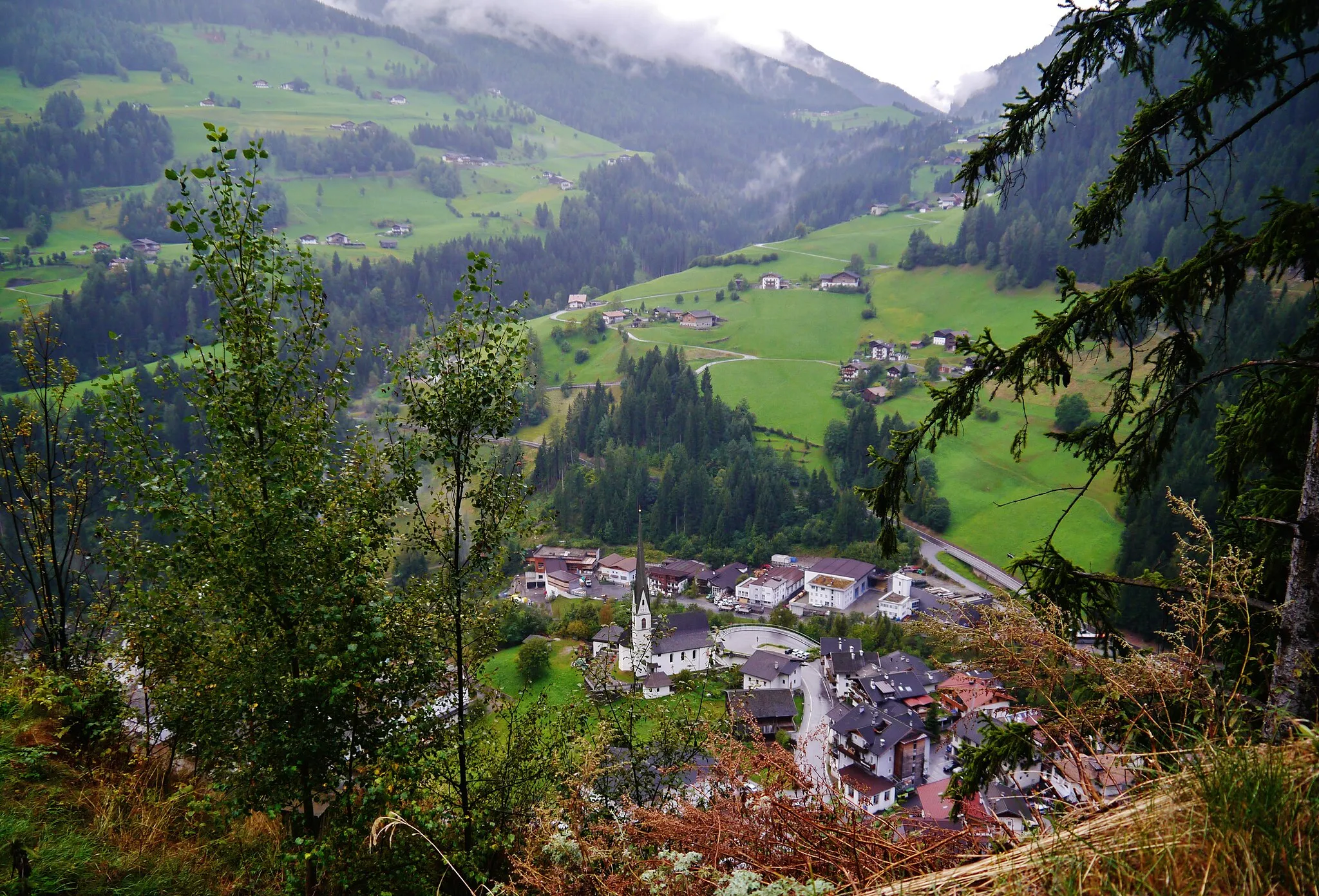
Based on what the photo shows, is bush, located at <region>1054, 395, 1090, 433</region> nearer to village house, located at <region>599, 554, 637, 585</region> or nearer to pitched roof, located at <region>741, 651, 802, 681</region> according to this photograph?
pitched roof, located at <region>741, 651, 802, 681</region>

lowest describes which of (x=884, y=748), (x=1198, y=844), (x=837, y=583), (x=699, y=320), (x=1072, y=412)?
(x=837, y=583)

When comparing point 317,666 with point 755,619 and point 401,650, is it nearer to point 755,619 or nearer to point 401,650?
point 401,650

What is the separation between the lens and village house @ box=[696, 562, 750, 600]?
60.5 meters

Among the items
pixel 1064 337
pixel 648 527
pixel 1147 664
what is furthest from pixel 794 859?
pixel 648 527

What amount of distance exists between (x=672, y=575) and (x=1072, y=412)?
142 feet

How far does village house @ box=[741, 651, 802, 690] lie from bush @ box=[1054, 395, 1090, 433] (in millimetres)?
43192

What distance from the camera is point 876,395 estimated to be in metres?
89.2

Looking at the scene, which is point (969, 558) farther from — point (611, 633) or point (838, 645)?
point (611, 633)

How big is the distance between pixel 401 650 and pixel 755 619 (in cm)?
5008

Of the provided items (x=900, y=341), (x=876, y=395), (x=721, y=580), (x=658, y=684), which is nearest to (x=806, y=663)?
(x=658, y=684)

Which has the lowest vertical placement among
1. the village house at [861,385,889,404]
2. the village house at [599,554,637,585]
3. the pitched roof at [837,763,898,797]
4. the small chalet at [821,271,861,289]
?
the village house at [599,554,637,585]

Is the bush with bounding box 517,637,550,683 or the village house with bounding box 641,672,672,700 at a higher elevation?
the bush with bounding box 517,637,550,683

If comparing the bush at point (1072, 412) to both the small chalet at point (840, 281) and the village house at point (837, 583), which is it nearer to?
the village house at point (837, 583)

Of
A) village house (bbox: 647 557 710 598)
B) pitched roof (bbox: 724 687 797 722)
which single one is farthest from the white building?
village house (bbox: 647 557 710 598)
